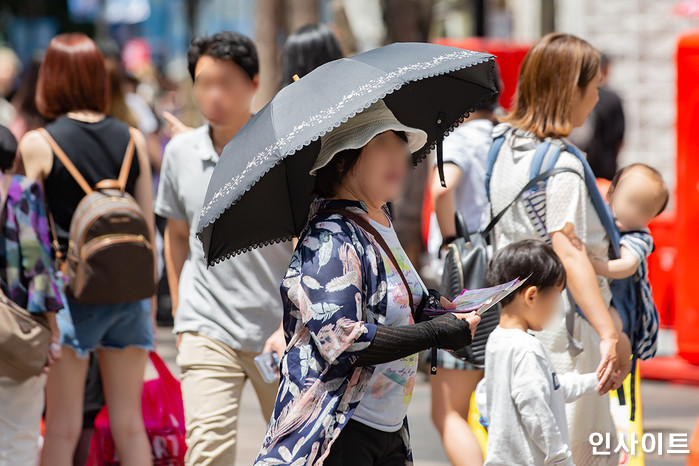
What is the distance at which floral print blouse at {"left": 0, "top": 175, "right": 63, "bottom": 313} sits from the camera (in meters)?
4.31

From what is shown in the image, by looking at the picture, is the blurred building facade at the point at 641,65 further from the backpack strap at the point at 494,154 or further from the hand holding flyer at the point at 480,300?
the hand holding flyer at the point at 480,300

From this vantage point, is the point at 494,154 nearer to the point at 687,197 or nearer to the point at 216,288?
the point at 216,288

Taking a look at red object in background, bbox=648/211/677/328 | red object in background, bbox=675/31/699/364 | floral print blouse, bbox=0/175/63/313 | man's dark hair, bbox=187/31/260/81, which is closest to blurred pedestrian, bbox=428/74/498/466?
man's dark hair, bbox=187/31/260/81

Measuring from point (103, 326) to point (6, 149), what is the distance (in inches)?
32.5

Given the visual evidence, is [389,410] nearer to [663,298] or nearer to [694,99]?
[694,99]

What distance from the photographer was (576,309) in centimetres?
412

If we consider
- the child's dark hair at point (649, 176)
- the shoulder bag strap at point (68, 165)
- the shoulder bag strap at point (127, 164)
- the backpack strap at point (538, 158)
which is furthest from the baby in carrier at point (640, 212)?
the shoulder bag strap at point (68, 165)

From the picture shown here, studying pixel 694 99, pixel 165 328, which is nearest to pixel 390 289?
pixel 694 99

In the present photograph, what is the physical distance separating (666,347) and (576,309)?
16.6 ft

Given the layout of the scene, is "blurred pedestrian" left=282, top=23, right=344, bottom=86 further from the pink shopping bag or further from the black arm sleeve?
the black arm sleeve

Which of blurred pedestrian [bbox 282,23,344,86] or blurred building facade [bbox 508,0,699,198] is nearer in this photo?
blurred pedestrian [bbox 282,23,344,86]

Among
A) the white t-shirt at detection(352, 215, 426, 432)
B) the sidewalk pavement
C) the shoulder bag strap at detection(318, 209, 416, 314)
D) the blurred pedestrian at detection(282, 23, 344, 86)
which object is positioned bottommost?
the sidewalk pavement

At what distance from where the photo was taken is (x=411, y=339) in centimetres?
280

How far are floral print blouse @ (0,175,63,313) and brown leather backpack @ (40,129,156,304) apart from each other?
179 millimetres
